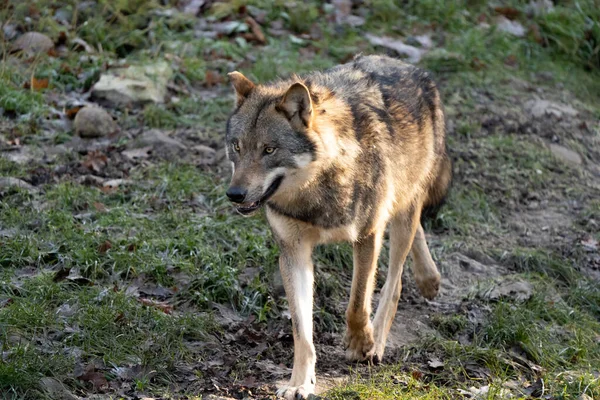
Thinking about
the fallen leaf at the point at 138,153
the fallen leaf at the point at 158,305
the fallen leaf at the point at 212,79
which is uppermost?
the fallen leaf at the point at 158,305

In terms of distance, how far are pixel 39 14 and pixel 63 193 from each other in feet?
13.1

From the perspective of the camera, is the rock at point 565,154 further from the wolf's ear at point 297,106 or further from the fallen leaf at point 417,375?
the wolf's ear at point 297,106

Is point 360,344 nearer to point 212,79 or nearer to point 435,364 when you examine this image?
point 435,364

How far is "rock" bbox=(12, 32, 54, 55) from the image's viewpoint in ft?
30.9

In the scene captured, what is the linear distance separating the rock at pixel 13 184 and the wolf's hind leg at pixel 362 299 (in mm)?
3027

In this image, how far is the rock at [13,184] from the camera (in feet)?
23.0

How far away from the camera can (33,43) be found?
9.45 m

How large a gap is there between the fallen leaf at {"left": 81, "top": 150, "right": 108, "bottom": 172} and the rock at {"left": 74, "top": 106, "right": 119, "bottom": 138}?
46 centimetres

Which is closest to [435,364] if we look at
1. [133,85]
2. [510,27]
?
[133,85]

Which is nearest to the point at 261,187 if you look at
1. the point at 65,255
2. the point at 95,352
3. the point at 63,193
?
the point at 95,352

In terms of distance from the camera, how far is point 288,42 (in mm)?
10914

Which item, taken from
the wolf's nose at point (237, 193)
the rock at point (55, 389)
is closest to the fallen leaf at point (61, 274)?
the rock at point (55, 389)

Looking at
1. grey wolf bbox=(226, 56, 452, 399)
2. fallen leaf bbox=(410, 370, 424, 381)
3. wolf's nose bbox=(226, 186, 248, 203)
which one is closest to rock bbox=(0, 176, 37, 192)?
grey wolf bbox=(226, 56, 452, 399)

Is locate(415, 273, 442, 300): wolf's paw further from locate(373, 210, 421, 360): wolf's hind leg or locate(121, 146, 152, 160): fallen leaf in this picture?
locate(121, 146, 152, 160): fallen leaf
